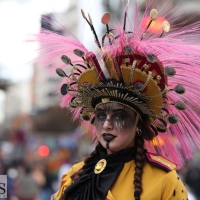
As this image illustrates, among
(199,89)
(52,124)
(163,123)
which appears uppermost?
(199,89)

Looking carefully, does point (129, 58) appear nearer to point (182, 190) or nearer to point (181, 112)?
Answer: point (181, 112)

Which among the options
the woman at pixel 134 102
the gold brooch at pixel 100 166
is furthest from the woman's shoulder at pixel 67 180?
the gold brooch at pixel 100 166

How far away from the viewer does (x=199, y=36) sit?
155 inches

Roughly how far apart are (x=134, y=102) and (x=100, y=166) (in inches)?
20.2

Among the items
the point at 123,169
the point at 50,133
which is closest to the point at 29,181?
the point at 123,169

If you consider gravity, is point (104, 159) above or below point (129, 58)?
below

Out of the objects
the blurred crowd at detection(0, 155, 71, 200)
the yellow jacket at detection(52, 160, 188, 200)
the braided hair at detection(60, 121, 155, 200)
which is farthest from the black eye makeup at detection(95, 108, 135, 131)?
the blurred crowd at detection(0, 155, 71, 200)

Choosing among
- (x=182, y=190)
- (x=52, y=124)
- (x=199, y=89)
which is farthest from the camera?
(x=52, y=124)

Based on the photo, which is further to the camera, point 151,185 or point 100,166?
point 100,166

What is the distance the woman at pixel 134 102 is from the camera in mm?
3762

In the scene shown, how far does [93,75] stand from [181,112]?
2.34ft

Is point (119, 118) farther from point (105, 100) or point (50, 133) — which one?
point (50, 133)

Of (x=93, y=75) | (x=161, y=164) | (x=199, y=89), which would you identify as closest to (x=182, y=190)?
(x=161, y=164)

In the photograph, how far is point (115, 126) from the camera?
12.6 ft
